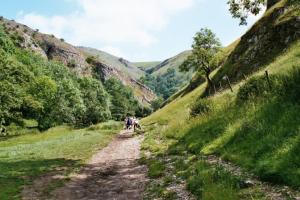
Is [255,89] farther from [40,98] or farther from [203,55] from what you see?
[40,98]

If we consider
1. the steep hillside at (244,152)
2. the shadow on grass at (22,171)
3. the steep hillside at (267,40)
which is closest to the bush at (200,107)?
the steep hillside at (244,152)

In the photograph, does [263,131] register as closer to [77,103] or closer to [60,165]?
[60,165]

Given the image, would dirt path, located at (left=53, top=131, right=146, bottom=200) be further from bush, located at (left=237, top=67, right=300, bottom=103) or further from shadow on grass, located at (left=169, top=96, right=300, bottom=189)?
bush, located at (left=237, top=67, right=300, bottom=103)

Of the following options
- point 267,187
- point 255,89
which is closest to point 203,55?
point 255,89

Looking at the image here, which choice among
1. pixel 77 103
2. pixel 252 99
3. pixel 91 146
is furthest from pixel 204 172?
pixel 77 103

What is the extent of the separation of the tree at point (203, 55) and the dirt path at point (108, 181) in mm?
60792

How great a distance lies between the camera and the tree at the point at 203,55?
87.8 meters

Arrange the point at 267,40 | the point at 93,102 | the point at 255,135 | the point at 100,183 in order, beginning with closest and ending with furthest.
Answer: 1. the point at 255,135
2. the point at 100,183
3. the point at 267,40
4. the point at 93,102

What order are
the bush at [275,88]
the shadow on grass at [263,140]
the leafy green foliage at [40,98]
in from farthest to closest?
the leafy green foliage at [40,98] → the bush at [275,88] → the shadow on grass at [263,140]

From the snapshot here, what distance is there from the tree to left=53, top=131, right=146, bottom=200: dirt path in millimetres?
60792

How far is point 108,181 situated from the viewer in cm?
2144

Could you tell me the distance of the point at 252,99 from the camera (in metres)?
25.5

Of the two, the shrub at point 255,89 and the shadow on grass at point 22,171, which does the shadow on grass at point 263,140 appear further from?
the shadow on grass at point 22,171

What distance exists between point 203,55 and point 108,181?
6898cm
